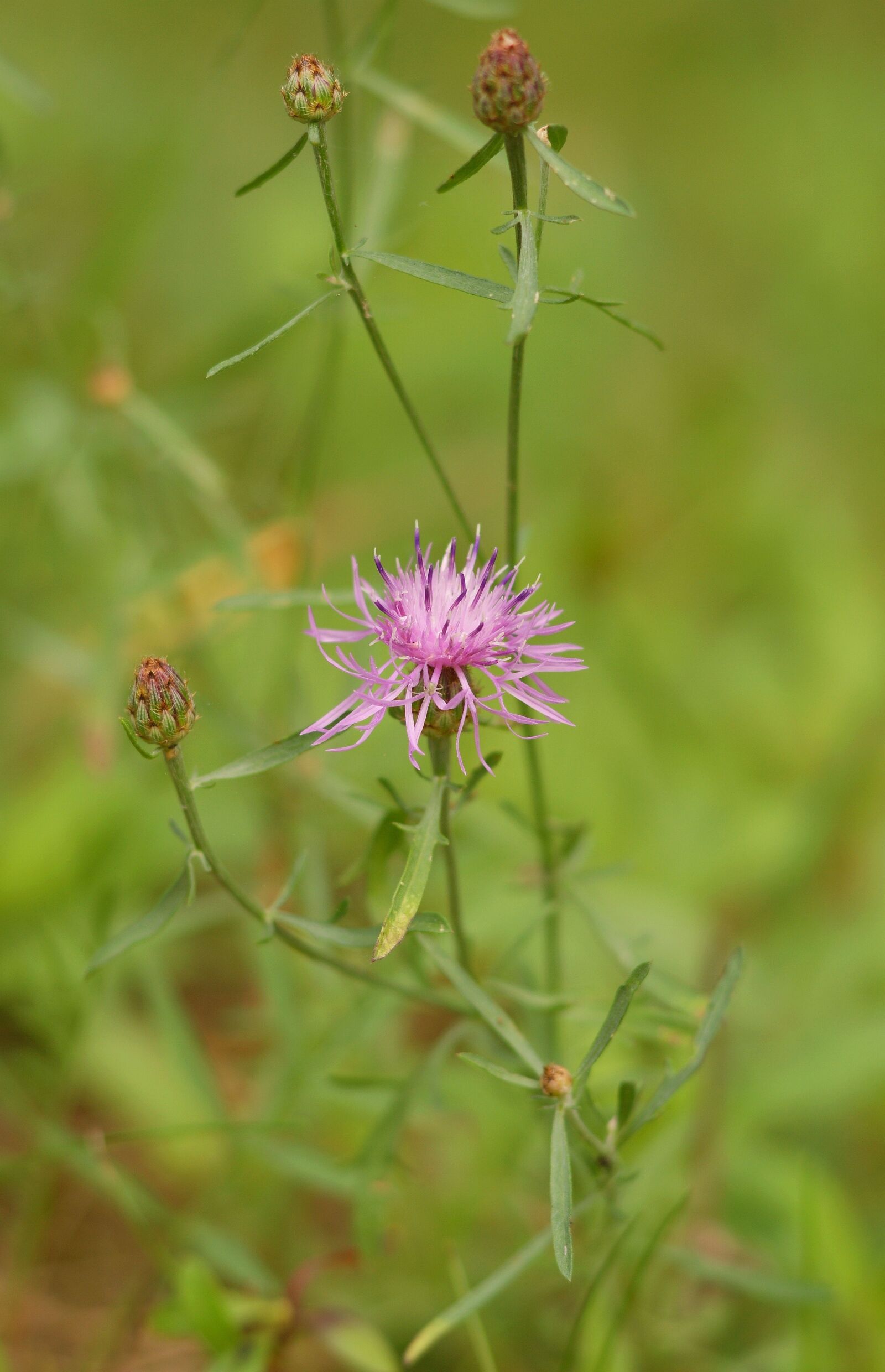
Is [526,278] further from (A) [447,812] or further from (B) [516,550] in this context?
(A) [447,812]

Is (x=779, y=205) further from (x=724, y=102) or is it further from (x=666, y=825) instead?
(x=666, y=825)

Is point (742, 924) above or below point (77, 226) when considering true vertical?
below

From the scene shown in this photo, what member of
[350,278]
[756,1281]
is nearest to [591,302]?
[350,278]

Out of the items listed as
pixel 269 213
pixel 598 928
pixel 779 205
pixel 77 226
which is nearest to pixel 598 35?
pixel 779 205

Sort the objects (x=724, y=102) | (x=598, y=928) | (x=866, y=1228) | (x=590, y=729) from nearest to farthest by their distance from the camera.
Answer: (x=598, y=928) < (x=866, y=1228) < (x=590, y=729) < (x=724, y=102)

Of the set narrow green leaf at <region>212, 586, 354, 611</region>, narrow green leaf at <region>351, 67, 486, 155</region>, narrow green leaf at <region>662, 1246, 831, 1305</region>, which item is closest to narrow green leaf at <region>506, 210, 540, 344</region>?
narrow green leaf at <region>212, 586, 354, 611</region>

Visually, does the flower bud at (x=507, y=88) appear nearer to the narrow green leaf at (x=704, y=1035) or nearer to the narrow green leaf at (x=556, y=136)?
the narrow green leaf at (x=556, y=136)

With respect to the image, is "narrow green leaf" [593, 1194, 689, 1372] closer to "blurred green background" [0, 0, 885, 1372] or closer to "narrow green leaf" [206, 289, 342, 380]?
"blurred green background" [0, 0, 885, 1372]
